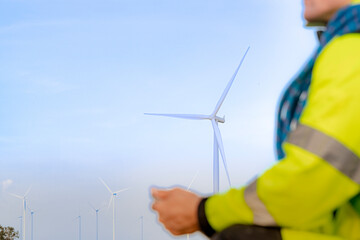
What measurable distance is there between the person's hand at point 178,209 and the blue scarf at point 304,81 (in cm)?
46

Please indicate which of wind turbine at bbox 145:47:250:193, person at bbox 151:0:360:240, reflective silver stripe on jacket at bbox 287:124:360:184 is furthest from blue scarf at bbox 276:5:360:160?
wind turbine at bbox 145:47:250:193

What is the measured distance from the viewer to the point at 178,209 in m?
2.23

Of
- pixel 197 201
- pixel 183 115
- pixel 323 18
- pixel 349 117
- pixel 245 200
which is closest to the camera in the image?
pixel 349 117

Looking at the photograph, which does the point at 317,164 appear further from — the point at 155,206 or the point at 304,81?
the point at 155,206

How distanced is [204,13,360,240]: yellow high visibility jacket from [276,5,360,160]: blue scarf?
57 mm

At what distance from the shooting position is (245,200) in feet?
6.83

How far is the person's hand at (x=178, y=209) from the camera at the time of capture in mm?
2217

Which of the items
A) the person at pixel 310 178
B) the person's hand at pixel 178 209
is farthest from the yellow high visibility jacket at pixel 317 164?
the person's hand at pixel 178 209

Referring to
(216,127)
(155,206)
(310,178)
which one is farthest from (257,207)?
(216,127)

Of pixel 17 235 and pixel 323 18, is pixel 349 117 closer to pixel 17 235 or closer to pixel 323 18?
pixel 323 18

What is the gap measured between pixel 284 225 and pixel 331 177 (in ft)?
0.92

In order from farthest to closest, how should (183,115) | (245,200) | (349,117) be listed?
1. (183,115)
2. (245,200)
3. (349,117)

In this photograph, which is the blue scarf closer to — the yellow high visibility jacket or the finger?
the yellow high visibility jacket

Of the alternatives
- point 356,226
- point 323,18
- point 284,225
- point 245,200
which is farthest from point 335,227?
point 323,18
